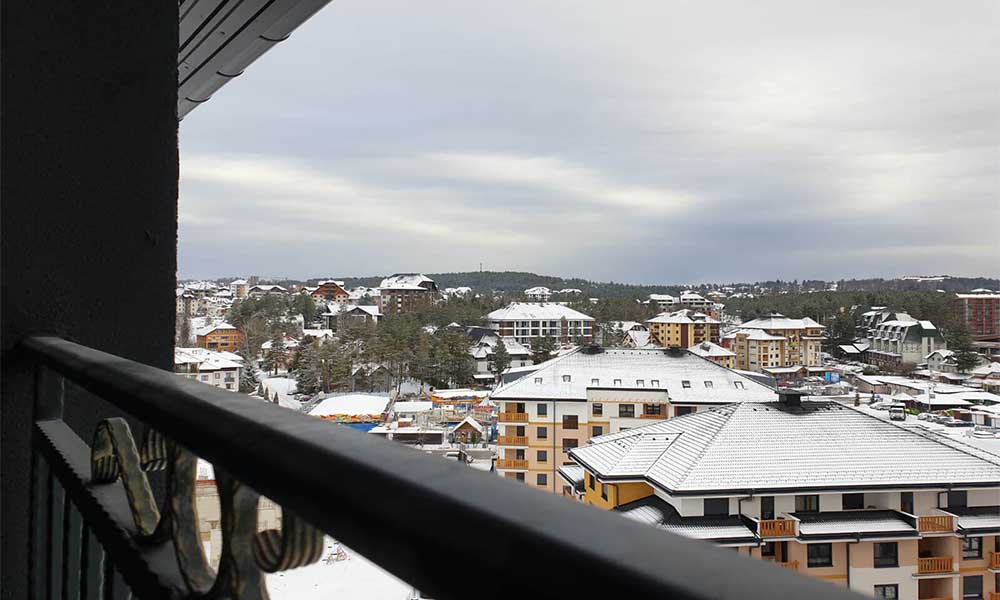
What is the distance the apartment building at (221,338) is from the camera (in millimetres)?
4673

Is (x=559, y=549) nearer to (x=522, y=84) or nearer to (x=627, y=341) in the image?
(x=522, y=84)

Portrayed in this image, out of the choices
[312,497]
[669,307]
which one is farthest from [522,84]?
[312,497]

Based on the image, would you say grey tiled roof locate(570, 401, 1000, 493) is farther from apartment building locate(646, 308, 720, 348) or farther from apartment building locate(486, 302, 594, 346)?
apartment building locate(486, 302, 594, 346)

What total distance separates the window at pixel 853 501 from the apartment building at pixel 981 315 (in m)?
1.61

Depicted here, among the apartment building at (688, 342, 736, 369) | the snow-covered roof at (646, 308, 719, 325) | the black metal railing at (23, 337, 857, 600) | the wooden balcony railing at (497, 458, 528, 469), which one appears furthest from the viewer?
the snow-covered roof at (646, 308, 719, 325)

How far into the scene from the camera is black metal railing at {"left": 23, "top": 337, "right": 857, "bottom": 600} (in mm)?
154

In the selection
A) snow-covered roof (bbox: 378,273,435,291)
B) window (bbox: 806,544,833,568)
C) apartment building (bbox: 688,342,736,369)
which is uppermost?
snow-covered roof (bbox: 378,273,435,291)

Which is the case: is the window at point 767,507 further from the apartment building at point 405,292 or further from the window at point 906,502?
the apartment building at point 405,292

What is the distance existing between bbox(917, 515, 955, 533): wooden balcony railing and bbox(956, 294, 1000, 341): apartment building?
1.18 metres

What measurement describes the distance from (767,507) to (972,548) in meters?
0.91


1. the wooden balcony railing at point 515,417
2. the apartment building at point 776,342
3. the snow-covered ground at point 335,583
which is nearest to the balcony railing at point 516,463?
the wooden balcony railing at point 515,417

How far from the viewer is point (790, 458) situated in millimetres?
3916

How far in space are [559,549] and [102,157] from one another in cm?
114

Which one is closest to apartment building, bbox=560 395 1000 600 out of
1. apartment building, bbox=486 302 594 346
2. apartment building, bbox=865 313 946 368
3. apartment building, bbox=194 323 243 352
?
apartment building, bbox=865 313 946 368
